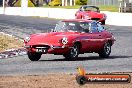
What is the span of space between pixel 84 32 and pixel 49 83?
312 inches

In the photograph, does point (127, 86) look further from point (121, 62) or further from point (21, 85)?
point (121, 62)

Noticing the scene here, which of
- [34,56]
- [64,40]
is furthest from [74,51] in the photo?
[34,56]

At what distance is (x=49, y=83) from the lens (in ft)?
41.1

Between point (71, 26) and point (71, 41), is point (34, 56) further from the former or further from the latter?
point (71, 26)

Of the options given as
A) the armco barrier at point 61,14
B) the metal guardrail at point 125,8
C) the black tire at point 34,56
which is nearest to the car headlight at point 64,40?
the black tire at point 34,56

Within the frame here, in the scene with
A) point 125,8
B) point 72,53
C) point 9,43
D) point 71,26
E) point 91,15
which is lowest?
point 125,8

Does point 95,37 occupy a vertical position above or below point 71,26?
below

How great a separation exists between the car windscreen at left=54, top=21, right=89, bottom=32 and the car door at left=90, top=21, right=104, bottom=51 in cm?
27

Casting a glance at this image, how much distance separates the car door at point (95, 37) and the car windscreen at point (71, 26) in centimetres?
27

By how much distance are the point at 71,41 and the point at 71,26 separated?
3.95 ft

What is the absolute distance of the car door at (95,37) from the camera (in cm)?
2048

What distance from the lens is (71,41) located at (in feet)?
63.0

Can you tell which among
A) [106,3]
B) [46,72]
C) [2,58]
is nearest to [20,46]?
[2,58]

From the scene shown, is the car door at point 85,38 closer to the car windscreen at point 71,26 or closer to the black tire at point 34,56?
the car windscreen at point 71,26
